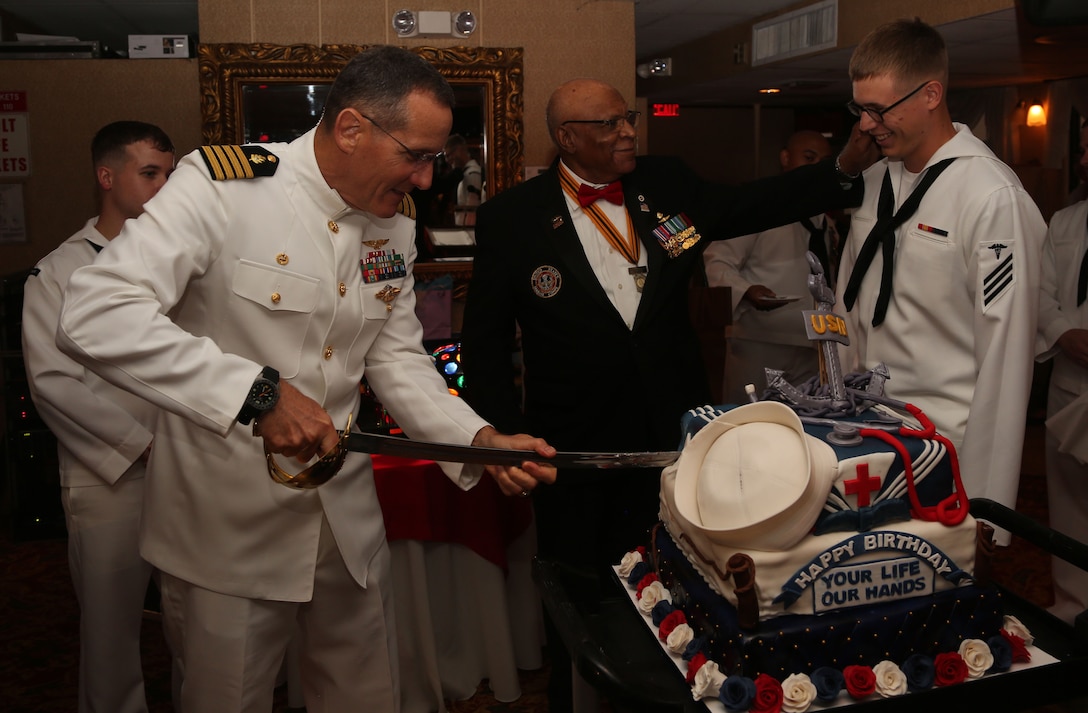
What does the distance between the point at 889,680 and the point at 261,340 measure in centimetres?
123

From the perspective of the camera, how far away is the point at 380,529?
211 centimetres

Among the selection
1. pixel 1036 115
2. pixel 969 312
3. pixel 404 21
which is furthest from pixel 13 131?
pixel 1036 115

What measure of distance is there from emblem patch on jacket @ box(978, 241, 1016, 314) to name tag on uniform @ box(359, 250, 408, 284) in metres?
1.20

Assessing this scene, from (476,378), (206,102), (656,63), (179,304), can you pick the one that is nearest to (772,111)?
(656,63)

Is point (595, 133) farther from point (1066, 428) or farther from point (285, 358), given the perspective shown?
point (1066, 428)

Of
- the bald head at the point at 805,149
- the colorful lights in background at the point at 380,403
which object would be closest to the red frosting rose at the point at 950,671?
the colorful lights in background at the point at 380,403

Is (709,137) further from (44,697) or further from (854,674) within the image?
(854,674)

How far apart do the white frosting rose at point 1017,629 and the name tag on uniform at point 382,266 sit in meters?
1.32

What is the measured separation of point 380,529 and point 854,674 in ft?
3.47

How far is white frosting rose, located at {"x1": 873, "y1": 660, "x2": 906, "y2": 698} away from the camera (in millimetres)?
1438

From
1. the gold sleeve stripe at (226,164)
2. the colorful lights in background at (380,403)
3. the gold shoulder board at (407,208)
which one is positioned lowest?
the colorful lights in background at (380,403)

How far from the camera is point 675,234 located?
8.55 ft

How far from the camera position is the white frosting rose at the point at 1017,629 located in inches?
61.2

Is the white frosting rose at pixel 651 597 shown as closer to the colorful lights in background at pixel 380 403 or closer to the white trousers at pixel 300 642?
the white trousers at pixel 300 642
